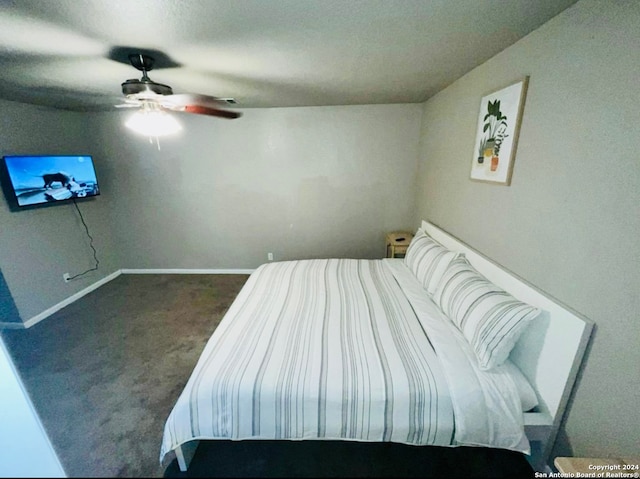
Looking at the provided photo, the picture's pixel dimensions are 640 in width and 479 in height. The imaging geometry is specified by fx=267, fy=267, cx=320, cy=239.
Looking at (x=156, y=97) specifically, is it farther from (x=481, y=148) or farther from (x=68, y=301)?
(x=68, y=301)

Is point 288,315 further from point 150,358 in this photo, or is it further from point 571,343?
point 571,343

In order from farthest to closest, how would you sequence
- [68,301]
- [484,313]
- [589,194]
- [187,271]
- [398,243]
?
[187,271] → [398,243] → [68,301] → [484,313] → [589,194]

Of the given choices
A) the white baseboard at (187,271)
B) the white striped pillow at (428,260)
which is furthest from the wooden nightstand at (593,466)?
the white baseboard at (187,271)

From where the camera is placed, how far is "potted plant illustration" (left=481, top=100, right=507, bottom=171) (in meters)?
1.65

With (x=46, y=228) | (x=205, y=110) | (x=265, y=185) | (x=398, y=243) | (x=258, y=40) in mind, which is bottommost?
(x=398, y=243)

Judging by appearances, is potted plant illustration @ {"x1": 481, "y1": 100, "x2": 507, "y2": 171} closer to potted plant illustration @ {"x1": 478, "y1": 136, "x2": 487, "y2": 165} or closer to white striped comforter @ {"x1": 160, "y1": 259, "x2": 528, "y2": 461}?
potted plant illustration @ {"x1": 478, "y1": 136, "x2": 487, "y2": 165}

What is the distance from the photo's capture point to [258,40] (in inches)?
58.2

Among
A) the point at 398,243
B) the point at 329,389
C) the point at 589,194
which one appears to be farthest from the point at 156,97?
the point at 398,243

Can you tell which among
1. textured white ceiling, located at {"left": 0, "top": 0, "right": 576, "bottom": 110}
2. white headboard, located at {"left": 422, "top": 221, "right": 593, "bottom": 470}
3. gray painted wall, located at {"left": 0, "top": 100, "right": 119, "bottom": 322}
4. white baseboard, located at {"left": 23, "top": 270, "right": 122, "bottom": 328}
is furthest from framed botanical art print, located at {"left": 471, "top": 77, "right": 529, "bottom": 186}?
white baseboard, located at {"left": 23, "top": 270, "right": 122, "bottom": 328}

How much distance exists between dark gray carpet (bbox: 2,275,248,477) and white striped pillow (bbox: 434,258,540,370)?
1576 millimetres

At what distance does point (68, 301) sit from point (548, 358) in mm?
4379

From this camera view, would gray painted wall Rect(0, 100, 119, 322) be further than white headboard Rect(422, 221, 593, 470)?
Yes

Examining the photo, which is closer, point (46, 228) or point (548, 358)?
point (548, 358)

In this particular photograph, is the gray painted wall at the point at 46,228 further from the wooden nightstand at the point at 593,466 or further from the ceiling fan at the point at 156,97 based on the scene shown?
the wooden nightstand at the point at 593,466
